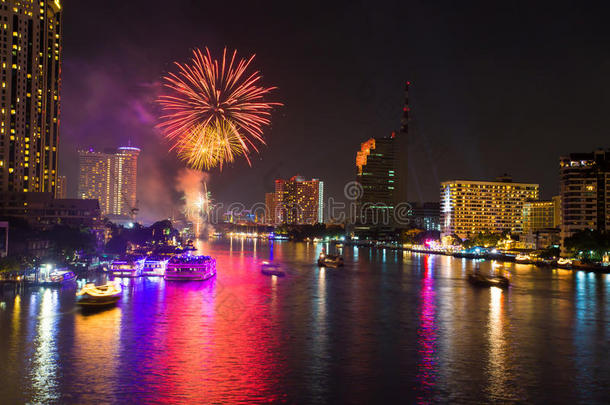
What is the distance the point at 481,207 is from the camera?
111 metres

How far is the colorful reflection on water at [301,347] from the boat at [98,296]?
59cm

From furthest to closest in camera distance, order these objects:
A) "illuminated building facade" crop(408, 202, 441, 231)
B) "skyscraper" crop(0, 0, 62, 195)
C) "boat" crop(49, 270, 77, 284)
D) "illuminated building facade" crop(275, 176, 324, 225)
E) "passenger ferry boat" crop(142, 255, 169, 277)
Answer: "illuminated building facade" crop(275, 176, 324, 225)
"illuminated building facade" crop(408, 202, 441, 231)
"skyscraper" crop(0, 0, 62, 195)
"passenger ferry boat" crop(142, 255, 169, 277)
"boat" crop(49, 270, 77, 284)

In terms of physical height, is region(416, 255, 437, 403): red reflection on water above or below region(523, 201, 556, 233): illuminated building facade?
below

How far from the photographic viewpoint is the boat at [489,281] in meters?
36.8

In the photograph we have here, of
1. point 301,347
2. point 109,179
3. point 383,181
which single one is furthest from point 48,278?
point 109,179

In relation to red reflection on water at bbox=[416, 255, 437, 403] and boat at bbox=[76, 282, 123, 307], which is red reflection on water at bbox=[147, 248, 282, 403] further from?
red reflection on water at bbox=[416, 255, 437, 403]

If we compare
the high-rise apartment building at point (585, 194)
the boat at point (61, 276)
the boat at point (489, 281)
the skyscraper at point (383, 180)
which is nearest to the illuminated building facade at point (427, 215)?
the skyscraper at point (383, 180)

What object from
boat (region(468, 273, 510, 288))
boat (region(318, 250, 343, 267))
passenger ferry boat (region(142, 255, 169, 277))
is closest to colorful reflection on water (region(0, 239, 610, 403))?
boat (region(468, 273, 510, 288))

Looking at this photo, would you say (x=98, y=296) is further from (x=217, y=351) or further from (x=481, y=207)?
(x=481, y=207)

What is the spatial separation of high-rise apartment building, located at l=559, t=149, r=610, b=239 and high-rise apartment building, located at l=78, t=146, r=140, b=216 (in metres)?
109

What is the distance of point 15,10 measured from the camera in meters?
61.2

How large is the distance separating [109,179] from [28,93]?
9439 cm


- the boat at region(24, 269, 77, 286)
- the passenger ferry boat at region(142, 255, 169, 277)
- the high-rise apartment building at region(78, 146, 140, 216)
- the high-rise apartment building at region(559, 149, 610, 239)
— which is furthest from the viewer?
the high-rise apartment building at region(78, 146, 140, 216)

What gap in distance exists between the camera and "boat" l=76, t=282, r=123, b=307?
81.7 ft
